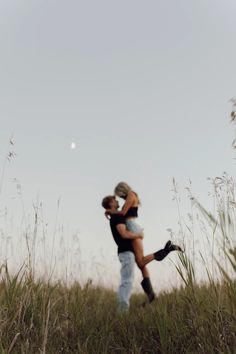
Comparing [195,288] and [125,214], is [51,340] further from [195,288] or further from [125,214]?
[125,214]

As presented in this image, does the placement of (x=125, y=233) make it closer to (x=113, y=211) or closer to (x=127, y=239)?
(x=127, y=239)

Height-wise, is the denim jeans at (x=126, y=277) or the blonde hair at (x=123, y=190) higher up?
the blonde hair at (x=123, y=190)

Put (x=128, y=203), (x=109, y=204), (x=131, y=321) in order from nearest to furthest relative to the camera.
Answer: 1. (x=131, y=321)
2. (x=128, y=203)
3. (x=109, y=204)

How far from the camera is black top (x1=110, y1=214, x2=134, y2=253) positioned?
6.07m

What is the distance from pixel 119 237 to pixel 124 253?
0.69 feet

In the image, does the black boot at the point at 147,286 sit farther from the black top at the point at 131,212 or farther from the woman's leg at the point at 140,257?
the black top at the point at 131,212

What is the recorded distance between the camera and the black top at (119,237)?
19.9 ft

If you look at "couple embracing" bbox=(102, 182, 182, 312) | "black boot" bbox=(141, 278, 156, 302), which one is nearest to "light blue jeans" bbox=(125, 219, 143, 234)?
"couple embracing" bbox=(102, 182, 182, 312)

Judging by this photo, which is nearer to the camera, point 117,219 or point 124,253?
point 124,253

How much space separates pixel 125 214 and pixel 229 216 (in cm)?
345

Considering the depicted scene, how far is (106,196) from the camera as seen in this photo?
253 inches

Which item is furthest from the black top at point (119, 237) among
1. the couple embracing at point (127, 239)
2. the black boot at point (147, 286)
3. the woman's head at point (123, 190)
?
the black boot at point (147, 286)

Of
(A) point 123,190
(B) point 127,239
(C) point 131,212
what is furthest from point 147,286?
(A) point 123,190

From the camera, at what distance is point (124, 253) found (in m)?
6.04
